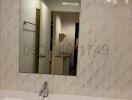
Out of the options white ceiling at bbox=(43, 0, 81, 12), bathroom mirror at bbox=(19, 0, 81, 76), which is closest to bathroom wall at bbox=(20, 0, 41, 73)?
bathroom mirror at bbox=(19, 0, 81, 76)

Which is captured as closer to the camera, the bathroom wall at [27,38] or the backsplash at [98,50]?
the backsplash at [98,50]

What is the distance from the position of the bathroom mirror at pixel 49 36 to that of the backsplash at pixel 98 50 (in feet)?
0.19

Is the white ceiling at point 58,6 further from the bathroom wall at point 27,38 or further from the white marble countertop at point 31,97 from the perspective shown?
the white marble countertop at point 31,97

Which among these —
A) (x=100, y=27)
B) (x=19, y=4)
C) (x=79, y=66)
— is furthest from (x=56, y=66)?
(x=19, y=4)

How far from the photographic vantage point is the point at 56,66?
173 cm

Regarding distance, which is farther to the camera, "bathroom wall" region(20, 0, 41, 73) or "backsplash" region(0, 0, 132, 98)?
"bathroom wall" region(20, 0, 41, 73)

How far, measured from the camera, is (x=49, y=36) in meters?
1.71

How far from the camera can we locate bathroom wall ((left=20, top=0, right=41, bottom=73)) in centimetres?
174

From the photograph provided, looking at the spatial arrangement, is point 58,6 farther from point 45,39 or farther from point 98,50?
point 98,50

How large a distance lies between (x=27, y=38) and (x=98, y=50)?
671 millimetres

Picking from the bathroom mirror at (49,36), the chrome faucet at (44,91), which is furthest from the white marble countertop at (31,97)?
the bathroom mirror at (49,36)

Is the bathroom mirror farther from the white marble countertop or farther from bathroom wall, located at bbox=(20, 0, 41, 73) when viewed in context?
the white marble countertop

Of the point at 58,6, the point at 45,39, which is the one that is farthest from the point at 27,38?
the point at 58,6

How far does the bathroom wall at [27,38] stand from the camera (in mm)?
1742
